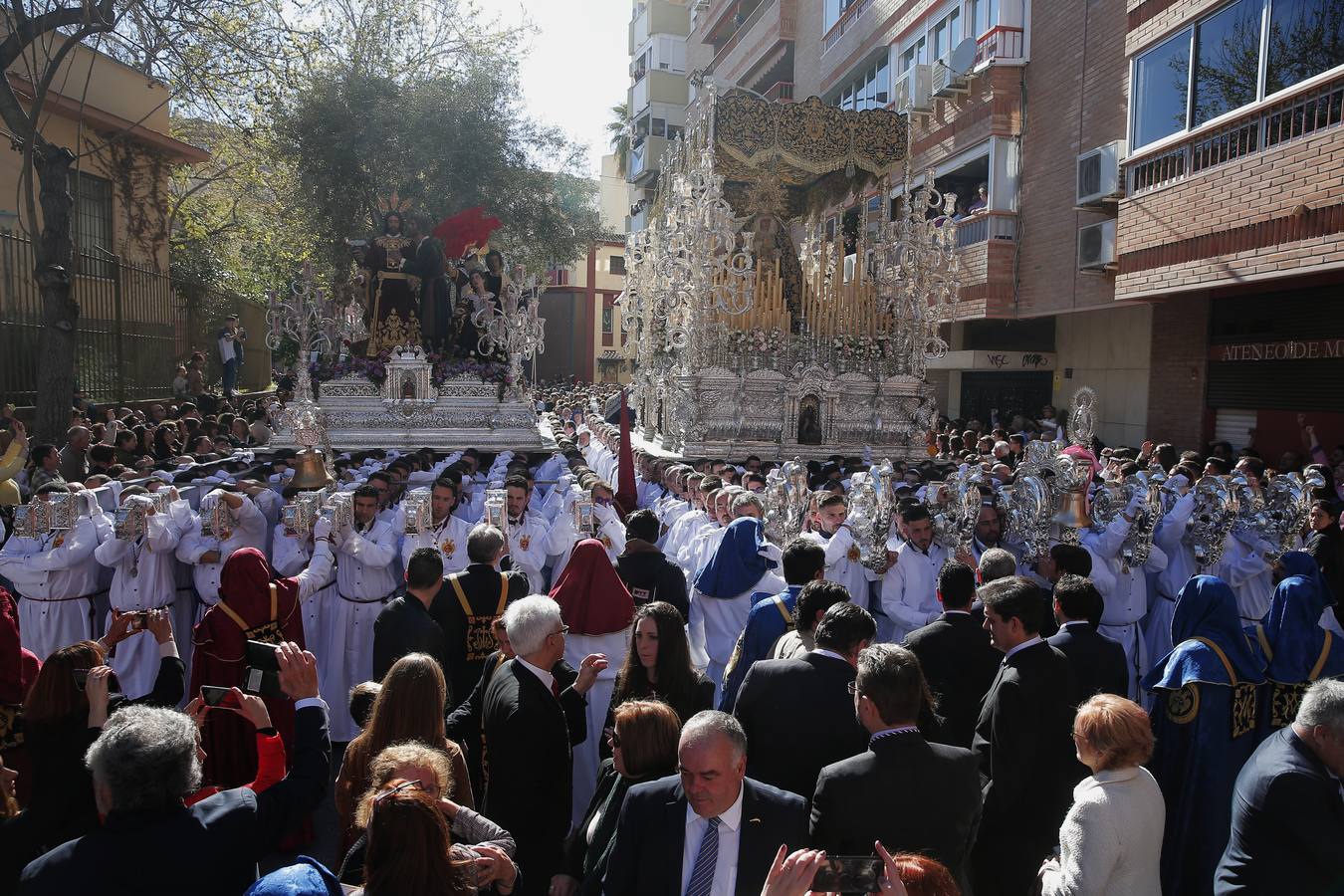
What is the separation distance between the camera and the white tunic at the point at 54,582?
19.9ft

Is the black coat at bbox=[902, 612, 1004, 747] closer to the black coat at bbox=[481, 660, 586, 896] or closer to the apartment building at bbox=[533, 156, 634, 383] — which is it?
the black coat at bbox=[481, 660, 586, 896]

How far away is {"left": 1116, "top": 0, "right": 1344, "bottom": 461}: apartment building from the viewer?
11.5 m

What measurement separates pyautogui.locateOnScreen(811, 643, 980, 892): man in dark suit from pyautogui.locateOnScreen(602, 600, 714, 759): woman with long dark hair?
38.2 inches

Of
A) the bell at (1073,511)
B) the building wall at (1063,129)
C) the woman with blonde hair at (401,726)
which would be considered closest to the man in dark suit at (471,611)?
the woman with blonde hair at (401,726)

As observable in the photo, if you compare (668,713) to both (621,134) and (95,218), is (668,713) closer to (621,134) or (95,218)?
(95,218)

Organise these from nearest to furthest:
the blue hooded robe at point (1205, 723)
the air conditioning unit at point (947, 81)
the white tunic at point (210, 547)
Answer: the blue hooded robe at point (1205, 723) < the white tunic at point (210, 547) < the air conditioning unit at point (947, 81)

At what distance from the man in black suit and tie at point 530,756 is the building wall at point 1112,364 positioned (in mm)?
16172

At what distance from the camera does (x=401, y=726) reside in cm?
328

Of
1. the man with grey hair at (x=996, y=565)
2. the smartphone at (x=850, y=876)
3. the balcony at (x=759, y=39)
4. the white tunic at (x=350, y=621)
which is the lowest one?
the white tunic at (x=350, y=621)

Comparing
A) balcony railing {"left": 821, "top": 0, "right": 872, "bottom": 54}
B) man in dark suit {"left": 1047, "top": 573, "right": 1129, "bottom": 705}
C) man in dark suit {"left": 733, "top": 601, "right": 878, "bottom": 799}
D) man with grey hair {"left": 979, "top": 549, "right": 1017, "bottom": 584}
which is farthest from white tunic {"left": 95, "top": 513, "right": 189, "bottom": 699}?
balcony railing {"left": 821, "top": 0, "right": 872, "bottom": 54}

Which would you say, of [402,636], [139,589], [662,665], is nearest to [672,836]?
[662,665]

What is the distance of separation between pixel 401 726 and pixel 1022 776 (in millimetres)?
2295

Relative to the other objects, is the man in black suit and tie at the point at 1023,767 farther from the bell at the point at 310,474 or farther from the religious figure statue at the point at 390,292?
the religious figure statue at the point at 390,292

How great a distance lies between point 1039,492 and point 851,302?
35.2 feet
